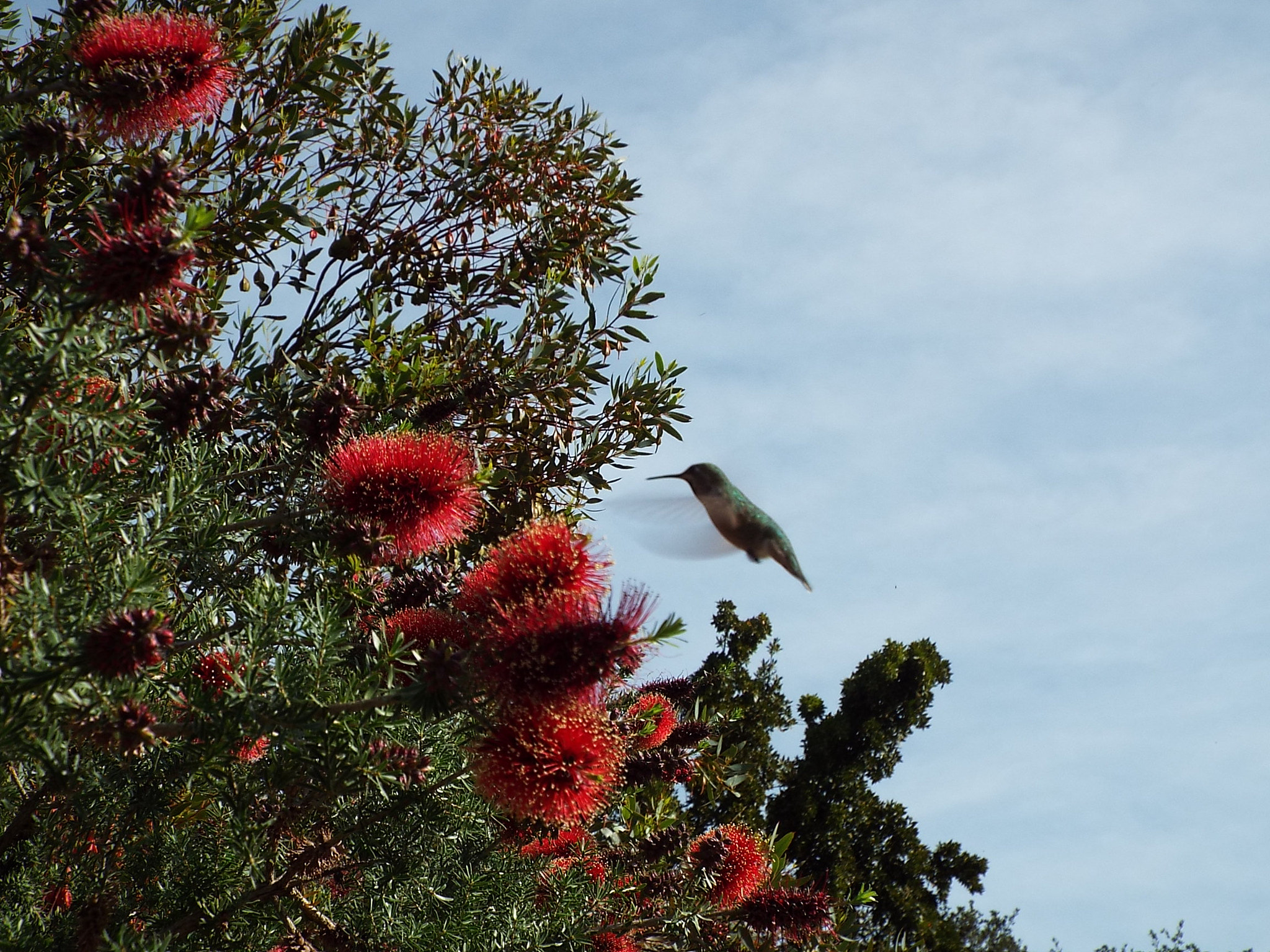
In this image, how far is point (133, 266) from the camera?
1945mm

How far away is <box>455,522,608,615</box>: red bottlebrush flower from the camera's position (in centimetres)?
210

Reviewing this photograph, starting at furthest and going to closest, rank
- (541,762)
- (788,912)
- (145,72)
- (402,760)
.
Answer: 1. (788,912)
2. (145,72)
3. (402,760)
4. (541,762)

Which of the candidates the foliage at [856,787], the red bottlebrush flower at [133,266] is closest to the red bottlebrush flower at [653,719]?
the red bottlebrush flower at [133,266]


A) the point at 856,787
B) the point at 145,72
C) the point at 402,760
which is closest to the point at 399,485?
the point at 402,760

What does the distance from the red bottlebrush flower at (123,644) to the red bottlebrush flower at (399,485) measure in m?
0.66

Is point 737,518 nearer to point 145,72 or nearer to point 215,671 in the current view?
point 215,671

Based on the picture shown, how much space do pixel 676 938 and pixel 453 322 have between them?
2.34m

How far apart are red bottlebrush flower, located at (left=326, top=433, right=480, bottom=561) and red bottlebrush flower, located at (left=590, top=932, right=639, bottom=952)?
1.67m

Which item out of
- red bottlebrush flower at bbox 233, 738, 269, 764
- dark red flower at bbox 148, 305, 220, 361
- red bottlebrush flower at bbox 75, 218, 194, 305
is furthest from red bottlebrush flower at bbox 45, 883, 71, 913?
red bottlebrush flower at bbox 75, 218, 194, 305

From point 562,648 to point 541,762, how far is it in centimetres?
35

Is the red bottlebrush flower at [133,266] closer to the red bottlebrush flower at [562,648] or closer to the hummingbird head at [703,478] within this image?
the red bottlebrush flower at [562,648]

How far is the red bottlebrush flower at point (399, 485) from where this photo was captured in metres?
2.43

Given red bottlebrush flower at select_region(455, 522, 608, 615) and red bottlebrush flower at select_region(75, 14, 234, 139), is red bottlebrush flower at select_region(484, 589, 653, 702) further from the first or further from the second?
red bottlebrush flower at select_region(75, 14, 234, 139)

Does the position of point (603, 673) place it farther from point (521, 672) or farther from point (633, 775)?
point (633, 775)
